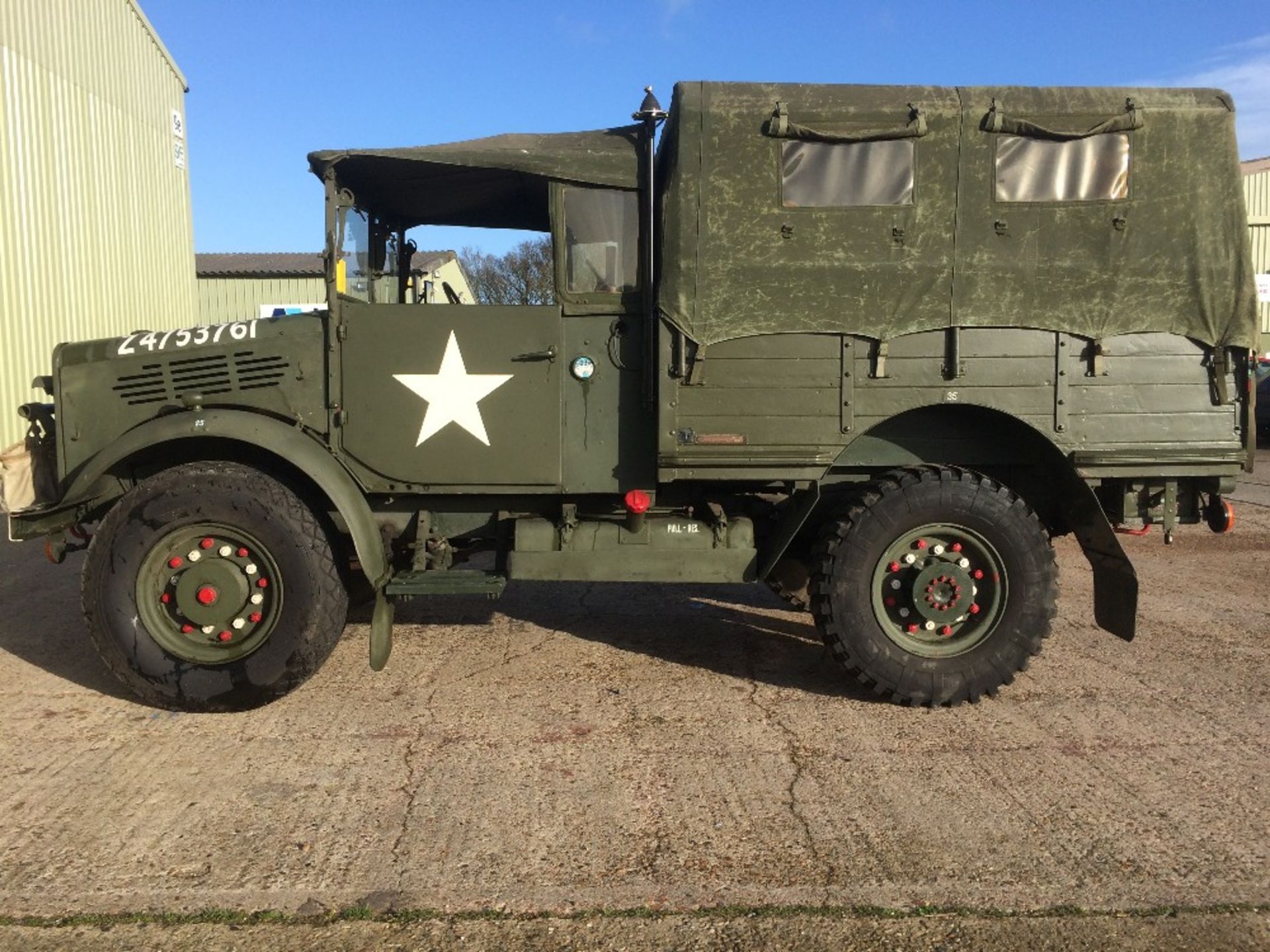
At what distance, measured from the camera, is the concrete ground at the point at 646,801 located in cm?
265

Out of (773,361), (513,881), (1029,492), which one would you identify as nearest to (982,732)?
(1029,492)

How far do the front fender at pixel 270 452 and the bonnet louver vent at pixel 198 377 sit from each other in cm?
15

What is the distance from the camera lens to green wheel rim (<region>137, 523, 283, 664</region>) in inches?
164

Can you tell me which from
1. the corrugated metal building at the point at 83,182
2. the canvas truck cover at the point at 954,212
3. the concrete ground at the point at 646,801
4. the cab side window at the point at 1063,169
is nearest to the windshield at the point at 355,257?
the canvas truck cover at the point at 954,212

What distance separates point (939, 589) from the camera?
4.26m

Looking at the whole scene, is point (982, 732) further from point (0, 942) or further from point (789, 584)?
point (0, 942)

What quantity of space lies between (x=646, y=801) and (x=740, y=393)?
180 centimetres

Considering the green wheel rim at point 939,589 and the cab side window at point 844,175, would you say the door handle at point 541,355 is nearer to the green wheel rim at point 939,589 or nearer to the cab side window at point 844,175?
the cab side window at point 844,175

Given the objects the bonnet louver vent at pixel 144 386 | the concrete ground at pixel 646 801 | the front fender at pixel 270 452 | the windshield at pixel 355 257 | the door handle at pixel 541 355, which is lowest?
the concrete ground at pixel 646 801

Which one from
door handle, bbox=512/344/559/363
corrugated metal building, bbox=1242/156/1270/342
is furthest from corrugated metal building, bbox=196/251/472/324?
corrugated metal building, bbox=1242/156/1270/342

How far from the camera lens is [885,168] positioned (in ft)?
13.3

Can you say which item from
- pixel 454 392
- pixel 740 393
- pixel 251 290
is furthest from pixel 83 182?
pixel 251 290

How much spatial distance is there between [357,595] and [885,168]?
3477mm

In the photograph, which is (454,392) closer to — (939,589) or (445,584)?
(445,584)
